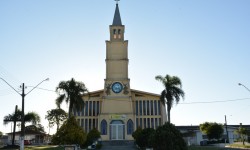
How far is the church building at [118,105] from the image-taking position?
6394 cm

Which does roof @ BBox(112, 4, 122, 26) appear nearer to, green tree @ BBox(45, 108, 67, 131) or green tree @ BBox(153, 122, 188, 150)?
green tree @ BBox(45, 108, 67, 131)

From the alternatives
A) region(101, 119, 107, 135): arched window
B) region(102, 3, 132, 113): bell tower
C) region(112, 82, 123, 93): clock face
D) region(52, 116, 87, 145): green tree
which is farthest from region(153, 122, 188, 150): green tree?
region(112, 82, 123, 93): clock face

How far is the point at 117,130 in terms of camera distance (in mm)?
63938

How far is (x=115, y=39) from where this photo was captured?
7081 centimetres

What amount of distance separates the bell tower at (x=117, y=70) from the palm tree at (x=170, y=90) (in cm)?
2058

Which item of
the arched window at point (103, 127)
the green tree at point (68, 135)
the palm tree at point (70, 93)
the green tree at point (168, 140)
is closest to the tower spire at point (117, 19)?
the arched window at point (103, 127)

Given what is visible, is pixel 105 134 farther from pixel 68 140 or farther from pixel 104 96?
pixel 68 140

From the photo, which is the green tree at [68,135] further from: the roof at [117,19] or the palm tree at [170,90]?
the roof at [117,19]

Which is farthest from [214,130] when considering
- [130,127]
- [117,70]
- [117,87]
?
[117,70]

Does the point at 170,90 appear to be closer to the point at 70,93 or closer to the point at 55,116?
the point at 70,93

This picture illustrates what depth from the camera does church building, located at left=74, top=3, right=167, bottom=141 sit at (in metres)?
63.9

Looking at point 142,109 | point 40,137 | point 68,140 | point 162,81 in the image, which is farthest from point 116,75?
point 68,140

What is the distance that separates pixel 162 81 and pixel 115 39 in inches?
1092

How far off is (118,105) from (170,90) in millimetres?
22048
